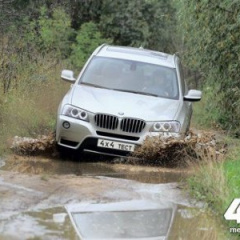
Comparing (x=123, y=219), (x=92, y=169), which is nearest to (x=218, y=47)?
(x=92, y=169)

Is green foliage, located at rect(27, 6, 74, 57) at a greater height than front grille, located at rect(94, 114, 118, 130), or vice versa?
front grille, located at rect(94, 114, 118, 130)

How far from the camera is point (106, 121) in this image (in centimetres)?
961

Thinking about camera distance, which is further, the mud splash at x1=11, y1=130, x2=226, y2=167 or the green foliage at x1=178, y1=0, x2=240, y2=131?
the green foliage at x1=178, y1=0, x2=240, y2=131

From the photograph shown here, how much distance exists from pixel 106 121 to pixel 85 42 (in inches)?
453

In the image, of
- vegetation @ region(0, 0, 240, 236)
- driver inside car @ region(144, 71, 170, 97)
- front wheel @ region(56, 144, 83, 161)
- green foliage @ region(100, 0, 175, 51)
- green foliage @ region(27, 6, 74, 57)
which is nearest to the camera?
vegetation @ region(0, 0, 240, 236)

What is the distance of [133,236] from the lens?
601 cm

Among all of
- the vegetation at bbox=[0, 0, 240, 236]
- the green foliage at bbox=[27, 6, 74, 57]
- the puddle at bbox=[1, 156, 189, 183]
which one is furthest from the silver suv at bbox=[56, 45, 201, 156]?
the green foliage at bbox=[27, 6, 74, 57]

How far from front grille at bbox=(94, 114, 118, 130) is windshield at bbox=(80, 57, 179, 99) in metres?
1.17

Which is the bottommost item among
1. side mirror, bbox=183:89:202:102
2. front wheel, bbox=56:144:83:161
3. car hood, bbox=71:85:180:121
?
front wheel, bbox=56:144:83:161

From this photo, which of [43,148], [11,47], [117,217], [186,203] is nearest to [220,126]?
[11,47]

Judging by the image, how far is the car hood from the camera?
9.71 m

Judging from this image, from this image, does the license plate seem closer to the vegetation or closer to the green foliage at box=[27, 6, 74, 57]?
the vegetation

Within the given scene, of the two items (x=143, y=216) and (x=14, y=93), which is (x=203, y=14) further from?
(x=143, y=216)

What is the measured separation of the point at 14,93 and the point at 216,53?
12.8 ft
